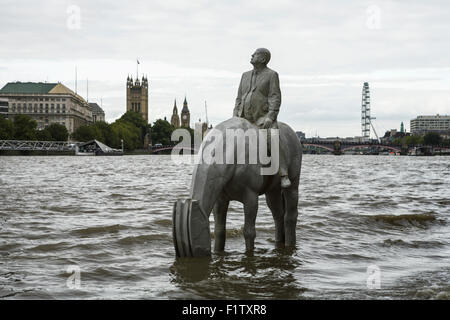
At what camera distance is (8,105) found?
17738 centimetres

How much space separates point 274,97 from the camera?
9.24m

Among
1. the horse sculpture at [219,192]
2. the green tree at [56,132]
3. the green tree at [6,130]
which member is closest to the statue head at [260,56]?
the horse sculpture at [219,192]

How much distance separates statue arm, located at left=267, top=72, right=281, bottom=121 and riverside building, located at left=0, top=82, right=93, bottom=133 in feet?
584

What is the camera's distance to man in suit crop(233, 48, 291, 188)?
9156 mm

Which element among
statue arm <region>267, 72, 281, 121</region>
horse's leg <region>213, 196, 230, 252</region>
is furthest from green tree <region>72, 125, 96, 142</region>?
statue arm <region>267, 72, 281, 121</region>

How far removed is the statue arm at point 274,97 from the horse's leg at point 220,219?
1538 mm

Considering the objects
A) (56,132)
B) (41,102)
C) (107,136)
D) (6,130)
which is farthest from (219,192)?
(41,102)

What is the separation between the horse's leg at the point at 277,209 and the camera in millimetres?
10078

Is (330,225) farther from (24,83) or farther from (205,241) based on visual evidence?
(24,83)

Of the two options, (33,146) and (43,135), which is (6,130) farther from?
(43,135)

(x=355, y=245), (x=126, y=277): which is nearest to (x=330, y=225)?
(x=355, y=245)

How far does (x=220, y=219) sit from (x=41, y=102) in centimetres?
18191

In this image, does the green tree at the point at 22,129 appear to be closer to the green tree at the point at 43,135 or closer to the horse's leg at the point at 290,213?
the green tree at the point at 43,135
